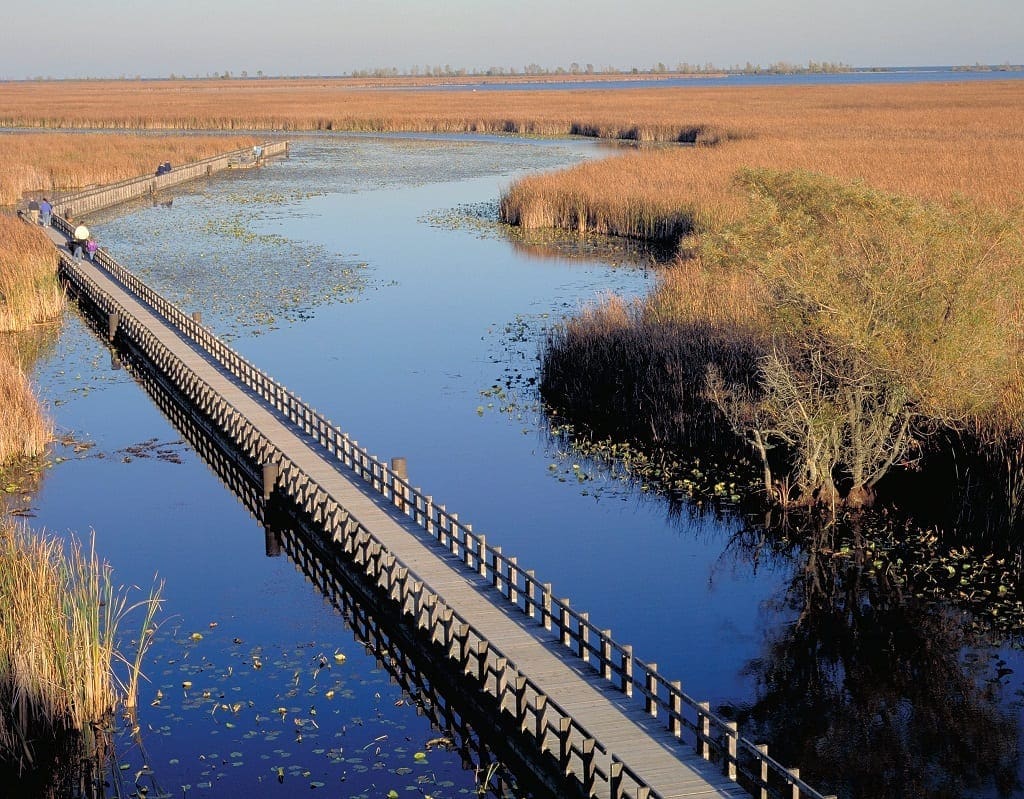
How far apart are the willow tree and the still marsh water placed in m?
3.02

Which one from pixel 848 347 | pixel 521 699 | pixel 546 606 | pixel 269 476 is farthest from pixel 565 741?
pixel 848 347

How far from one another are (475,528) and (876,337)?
31.1 feet

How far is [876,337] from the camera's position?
88.0ft

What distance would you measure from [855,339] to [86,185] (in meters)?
72.0

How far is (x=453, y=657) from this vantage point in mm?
19328

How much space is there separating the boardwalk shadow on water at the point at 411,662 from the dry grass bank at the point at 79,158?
5628 centimetres

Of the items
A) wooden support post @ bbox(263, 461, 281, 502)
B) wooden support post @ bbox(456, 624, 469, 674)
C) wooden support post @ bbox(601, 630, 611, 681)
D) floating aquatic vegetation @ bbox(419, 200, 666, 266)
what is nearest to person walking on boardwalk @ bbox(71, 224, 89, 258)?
floating aquatic vegetation @ bbox(419, 200, 666, 266)

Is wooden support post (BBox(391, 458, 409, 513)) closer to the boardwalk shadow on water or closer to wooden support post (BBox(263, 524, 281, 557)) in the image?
the boardwalk shadow on water

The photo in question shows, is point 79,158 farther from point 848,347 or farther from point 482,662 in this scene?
point 482,662

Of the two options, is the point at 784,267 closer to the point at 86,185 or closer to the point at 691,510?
the point at 691,510

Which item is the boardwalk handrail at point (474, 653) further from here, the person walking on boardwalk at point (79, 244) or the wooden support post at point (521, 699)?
the person walking on boardwalk at point (79, 244)

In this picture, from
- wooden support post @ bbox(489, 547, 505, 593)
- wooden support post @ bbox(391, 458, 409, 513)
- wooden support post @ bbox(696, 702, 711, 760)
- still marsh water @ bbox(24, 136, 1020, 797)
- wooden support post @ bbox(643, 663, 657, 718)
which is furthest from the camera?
wooden support post @ bbox(391, 458, 409, 513)

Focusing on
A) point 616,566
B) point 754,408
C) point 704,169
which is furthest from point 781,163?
point 616,566

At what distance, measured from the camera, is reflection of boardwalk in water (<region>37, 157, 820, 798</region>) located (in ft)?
52.1
